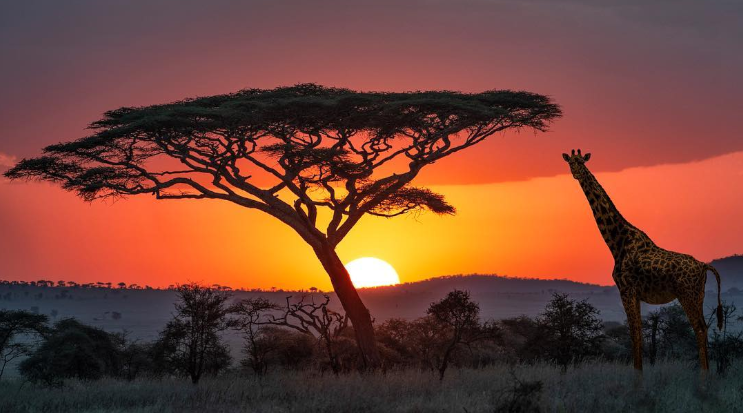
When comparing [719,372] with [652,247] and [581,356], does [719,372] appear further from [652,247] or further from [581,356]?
[581,356]

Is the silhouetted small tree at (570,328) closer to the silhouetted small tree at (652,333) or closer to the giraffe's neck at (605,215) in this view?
the silhouetted small tree at (652,333)

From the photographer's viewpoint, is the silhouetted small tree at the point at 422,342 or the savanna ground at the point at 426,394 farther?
the silhouetted small tree at the point at 422,342

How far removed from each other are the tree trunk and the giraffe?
9.31 metres

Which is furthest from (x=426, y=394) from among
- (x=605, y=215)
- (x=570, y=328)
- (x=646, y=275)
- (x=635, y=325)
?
(x=570, y=328)

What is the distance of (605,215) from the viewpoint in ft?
69.8

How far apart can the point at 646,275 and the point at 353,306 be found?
1059cm

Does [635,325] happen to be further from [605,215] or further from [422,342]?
[422,342]

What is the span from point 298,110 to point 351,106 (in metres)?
1.80

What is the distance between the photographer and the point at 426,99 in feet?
90.8

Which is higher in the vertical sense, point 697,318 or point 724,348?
point 697,318

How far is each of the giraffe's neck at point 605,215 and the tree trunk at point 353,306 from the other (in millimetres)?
9071

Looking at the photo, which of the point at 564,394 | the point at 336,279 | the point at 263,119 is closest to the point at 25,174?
the point at 263,119

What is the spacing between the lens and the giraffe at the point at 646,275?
19.6m

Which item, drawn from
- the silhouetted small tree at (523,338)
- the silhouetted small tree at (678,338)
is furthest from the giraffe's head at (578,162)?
the silhouetted small tree at (678,338)
